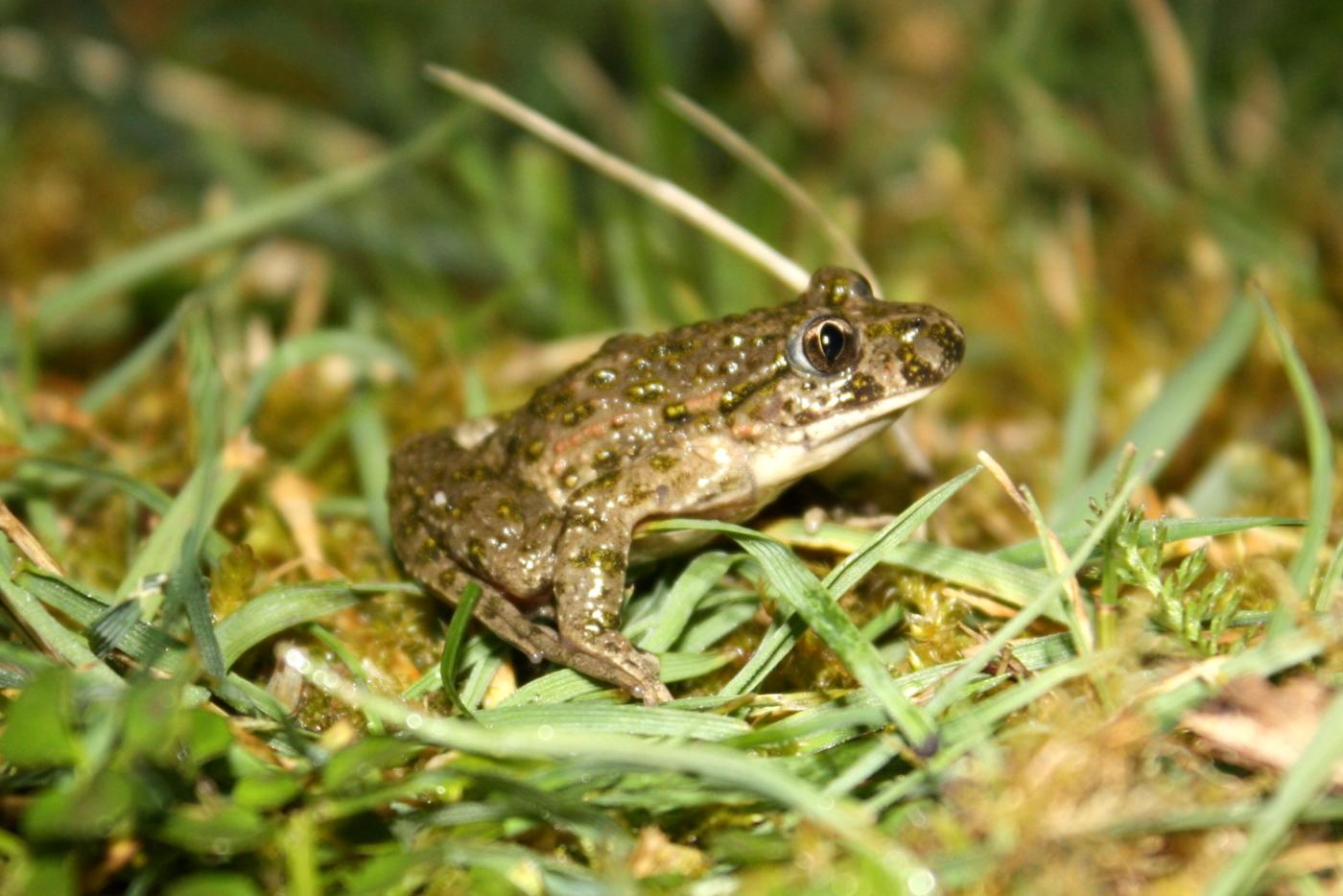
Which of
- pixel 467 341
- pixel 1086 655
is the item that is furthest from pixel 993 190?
pixel 1086 655

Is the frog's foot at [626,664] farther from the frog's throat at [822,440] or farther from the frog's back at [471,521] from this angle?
the frog's throat at [822,440]

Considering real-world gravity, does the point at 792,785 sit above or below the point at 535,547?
below

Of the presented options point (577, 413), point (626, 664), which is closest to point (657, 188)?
point (577, 413)

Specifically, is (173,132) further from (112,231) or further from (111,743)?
(111,743)

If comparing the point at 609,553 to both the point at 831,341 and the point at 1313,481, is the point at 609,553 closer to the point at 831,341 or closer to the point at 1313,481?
the point at 831,341

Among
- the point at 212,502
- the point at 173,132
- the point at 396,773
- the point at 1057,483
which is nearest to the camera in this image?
the point at 396,773

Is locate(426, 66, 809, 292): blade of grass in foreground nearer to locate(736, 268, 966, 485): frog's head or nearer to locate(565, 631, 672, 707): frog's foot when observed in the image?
locate(736, 268, 966, 485): frog's head

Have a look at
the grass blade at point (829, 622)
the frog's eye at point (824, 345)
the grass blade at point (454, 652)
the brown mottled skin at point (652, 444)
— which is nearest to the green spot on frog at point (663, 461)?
the brown mottled skin at point (652, 444)
